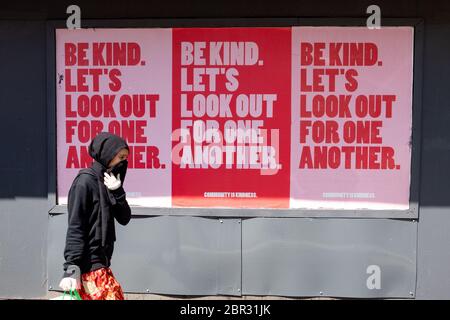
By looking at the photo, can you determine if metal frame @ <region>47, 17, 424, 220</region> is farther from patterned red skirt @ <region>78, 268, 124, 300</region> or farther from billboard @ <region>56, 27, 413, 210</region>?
patterned red skirt @ <region>78, 268, 124, 300</region>

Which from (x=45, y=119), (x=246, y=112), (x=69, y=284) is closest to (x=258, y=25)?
(x=246, y=112)

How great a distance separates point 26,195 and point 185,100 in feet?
5.46

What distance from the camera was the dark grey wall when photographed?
5.91 meters

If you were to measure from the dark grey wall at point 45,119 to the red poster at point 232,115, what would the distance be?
0.85 feet

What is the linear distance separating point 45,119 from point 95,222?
92.6 inches

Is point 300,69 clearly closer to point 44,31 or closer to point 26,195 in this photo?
point 44,31

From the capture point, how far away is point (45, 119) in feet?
20.3

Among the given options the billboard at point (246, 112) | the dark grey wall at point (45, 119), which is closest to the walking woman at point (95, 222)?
the billboard at point (246, 112)

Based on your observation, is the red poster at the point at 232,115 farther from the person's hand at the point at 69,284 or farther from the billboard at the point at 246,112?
the person's hand at the point at 69,284

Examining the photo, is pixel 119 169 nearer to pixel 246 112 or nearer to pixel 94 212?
pixel 94 212

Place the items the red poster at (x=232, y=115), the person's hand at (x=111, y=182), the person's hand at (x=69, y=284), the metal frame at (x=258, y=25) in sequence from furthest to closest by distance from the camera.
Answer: the red poster at (x=232, y=115)
the metal frame at (x=258, y=25)
the person's hand at (x=111, y=182)
the person's hand at (x=69, y=284)

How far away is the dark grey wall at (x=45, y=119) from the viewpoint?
591 centimetres

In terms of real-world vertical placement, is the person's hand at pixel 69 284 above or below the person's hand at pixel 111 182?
below

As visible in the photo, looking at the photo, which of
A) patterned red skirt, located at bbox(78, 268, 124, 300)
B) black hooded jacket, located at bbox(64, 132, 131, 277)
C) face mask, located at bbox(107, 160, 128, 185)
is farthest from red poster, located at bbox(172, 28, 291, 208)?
patterned red skirt, located at bbox(78, 268, 124, 300)
